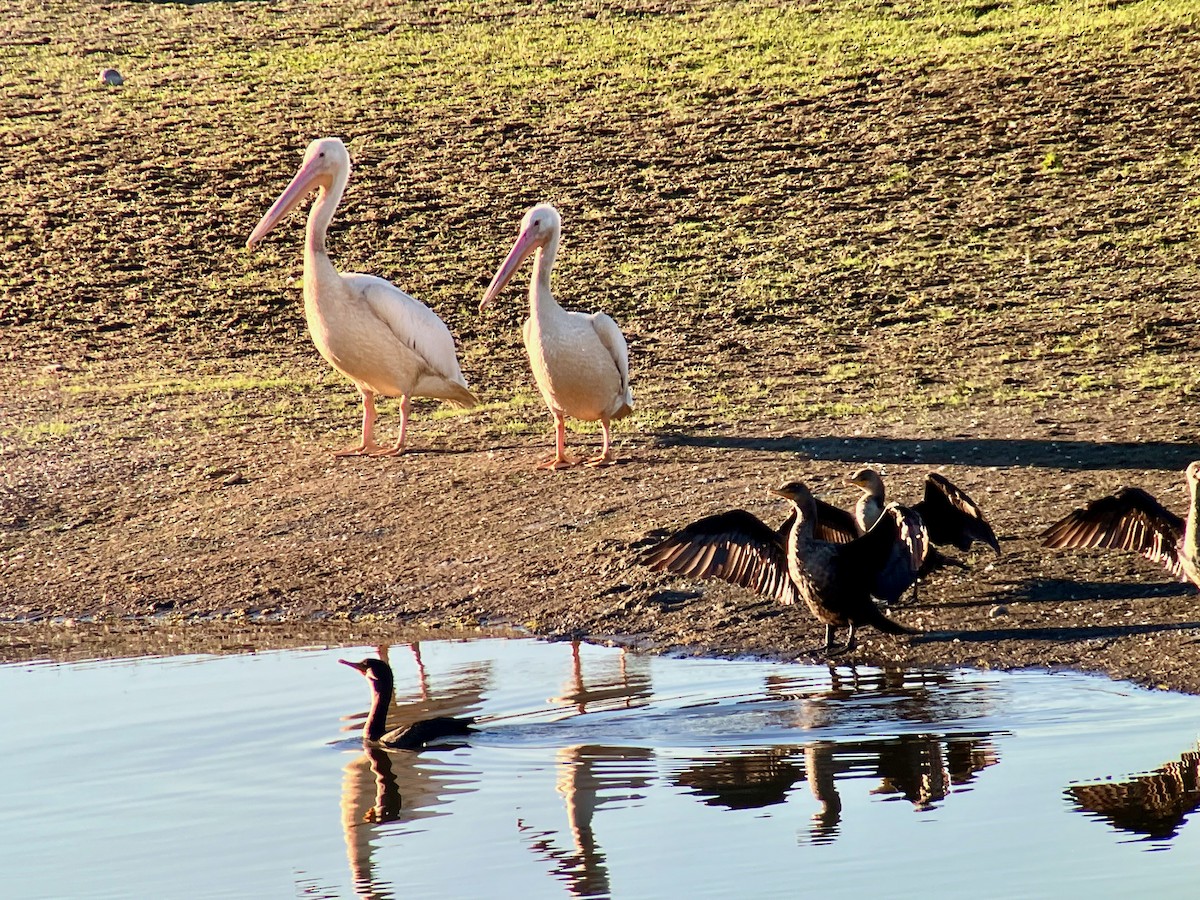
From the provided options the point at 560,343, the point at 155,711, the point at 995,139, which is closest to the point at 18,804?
the point at 155,711

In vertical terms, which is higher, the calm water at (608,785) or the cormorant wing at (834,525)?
the cormorant wing at (834,525)

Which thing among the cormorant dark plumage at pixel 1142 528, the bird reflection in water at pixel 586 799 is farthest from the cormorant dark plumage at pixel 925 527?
the bird reflection in water at pixel 586 799

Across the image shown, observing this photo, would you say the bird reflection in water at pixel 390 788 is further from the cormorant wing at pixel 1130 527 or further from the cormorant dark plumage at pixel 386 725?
the cormorant wing at pixel 1130 527

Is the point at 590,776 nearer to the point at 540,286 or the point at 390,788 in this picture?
the point at 390,788

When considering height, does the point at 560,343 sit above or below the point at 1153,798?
above

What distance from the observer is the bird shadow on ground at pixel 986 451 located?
8.80 metres

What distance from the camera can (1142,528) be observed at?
22.7ft

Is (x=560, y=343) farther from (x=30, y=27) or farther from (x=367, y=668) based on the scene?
(x=30, y=27)

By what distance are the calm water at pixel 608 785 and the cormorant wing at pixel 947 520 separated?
65 cm

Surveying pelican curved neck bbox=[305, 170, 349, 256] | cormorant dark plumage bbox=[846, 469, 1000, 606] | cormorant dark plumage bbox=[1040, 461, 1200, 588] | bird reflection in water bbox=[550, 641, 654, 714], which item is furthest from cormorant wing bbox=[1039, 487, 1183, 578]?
pelican curved neck bbox=[305, 170, 349, 256]

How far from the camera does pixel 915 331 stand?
1249 centimetres

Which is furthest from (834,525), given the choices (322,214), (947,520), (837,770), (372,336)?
(322,214)

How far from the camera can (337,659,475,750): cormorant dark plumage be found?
600 cm

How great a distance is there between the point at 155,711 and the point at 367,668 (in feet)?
2.70
